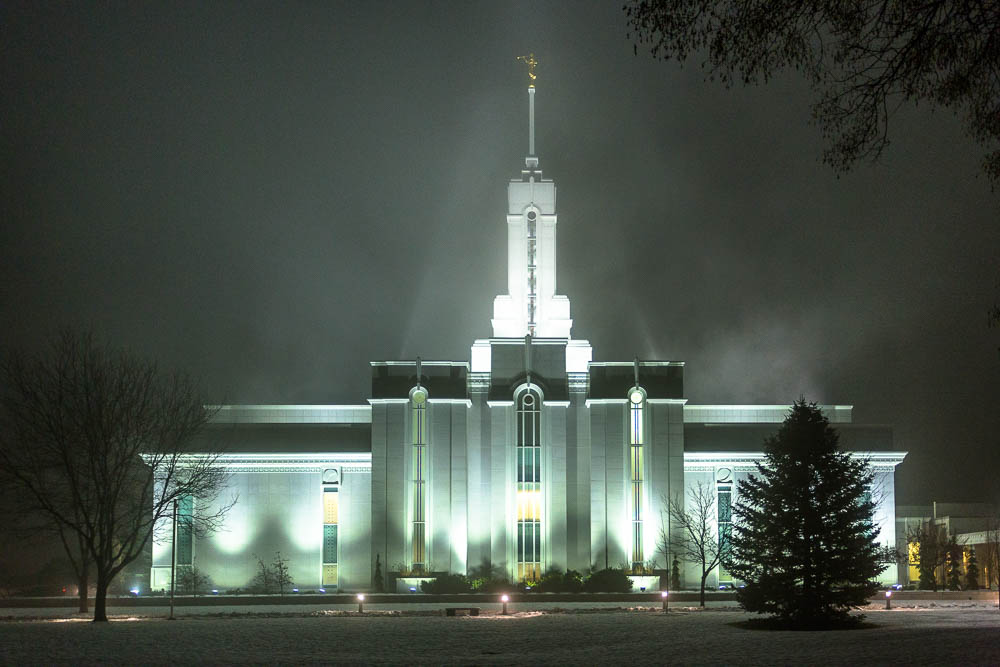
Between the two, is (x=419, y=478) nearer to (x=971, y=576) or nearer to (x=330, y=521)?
(x=330, y=521)

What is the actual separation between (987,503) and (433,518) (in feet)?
207

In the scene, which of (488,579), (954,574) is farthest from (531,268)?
(954,574)

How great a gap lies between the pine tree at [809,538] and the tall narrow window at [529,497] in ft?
112

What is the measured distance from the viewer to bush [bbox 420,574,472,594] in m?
65.5

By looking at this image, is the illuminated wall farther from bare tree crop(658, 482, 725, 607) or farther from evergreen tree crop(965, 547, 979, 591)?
evergreen tree crop(965, 547, 979, 591)

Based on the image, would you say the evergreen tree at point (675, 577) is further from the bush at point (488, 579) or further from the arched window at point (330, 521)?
the arched window at point (330, 521)

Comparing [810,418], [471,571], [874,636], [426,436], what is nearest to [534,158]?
[426,436]

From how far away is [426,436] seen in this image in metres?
70.2

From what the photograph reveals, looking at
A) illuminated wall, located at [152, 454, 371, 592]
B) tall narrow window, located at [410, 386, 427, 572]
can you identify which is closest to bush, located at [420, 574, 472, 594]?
tall narrow window, located at [410, 386, 427, 572]

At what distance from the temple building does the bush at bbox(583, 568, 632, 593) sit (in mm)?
2306

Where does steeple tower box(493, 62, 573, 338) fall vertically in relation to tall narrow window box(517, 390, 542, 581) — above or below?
above

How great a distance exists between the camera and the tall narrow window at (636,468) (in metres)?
68.5

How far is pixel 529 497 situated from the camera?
69188mm

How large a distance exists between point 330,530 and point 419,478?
24.8 ft
